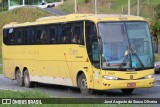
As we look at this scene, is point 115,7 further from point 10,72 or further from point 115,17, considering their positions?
point 115,17

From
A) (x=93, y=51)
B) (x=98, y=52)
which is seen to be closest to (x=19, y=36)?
(x=93, y=51)

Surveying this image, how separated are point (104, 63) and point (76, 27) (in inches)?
107

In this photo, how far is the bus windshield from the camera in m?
21.1

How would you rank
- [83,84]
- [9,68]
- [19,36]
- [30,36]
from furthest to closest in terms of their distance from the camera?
[9,68]
[19,36]
[30,36]
[83,84]

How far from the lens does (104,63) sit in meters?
21.1

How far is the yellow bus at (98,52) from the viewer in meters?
21.1

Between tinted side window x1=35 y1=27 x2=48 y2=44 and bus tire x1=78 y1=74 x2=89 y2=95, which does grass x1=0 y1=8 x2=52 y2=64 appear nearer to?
tinted side window x1=35 y1=27 x2=48 y2=44

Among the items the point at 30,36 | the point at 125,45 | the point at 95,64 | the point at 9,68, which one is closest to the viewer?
the point at 125,45

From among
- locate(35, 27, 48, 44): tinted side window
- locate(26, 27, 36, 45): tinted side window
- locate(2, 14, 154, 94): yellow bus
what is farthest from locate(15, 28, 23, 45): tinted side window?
locate(2, 14, 154, 94): yellow bus

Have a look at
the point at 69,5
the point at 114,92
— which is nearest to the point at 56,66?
the point at 114,92

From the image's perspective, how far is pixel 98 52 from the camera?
2133 cm

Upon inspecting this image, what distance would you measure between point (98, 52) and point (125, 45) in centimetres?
107

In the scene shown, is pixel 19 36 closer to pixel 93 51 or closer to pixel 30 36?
pixel 30 36

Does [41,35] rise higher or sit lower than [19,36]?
higher
